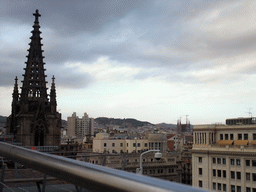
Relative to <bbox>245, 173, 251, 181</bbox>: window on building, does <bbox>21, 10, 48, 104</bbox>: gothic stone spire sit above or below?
above

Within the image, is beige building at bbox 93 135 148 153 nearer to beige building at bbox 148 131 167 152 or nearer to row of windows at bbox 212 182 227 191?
beige building at bbox 148 131 167 152

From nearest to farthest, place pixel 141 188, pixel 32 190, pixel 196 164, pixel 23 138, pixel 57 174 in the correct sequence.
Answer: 1. pixel 141 188
2. pixel 57 174
3. pixel 32 190
4. pixel 23 138
5. pixel 196 164

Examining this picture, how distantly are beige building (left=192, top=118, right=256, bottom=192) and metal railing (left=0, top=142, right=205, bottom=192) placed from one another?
4612 centimetres

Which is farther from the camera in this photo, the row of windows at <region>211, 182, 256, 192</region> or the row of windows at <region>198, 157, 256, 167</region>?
the row of windows at <region>198, 157, 256, 167</region>

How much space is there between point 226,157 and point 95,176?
4919cm

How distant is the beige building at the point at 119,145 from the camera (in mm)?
73312

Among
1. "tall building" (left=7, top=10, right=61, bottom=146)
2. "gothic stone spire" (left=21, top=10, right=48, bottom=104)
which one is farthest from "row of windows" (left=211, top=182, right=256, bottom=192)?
"gothic stone spire" (left=21, top=10, right=48, bottom=104)

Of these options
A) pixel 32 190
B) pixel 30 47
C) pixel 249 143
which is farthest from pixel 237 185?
pixel 32 190

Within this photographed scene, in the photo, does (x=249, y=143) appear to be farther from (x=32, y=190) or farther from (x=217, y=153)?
(x=32, y=190)

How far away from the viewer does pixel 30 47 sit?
47.2 m

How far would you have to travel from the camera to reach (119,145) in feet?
248

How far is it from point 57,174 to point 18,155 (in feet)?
2.51

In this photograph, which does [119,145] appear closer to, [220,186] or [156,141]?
[156,141]

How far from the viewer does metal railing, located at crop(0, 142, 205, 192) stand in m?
1.26
